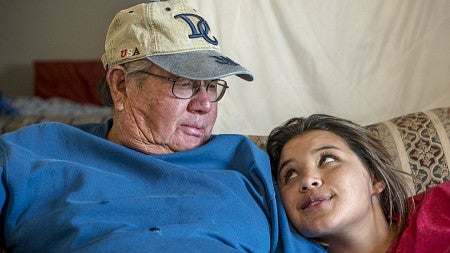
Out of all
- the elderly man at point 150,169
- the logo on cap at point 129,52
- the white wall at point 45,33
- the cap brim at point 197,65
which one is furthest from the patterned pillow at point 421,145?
the white wall at point 45,33

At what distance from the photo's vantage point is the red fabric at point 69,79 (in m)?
5.04

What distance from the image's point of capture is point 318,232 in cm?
129

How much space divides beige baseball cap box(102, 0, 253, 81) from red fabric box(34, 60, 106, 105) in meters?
3.61

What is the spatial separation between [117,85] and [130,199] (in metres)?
0.37

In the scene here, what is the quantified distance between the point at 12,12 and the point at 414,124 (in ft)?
15.6

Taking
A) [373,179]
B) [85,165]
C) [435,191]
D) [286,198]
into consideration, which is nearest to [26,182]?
[85,165]

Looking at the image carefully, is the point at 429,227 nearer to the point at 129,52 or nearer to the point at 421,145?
the point at 421,145

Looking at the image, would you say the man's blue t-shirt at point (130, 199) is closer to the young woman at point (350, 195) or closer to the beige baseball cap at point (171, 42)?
the young woman at point (350, 195)

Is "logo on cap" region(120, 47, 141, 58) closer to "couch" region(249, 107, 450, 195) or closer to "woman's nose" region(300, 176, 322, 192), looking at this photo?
"woman's nose" region(300, 176, 322, 192)

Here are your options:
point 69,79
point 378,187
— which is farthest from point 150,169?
point 69,79

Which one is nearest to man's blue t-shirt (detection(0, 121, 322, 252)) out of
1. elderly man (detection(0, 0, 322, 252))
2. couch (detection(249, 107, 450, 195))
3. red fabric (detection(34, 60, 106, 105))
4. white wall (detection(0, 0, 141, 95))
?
elderly man (detection(0, 0, 322, 252))

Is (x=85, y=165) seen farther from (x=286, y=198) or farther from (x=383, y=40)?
(x=383, y=40)

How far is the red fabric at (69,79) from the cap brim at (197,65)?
12.1 ft

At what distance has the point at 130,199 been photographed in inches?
49.4
